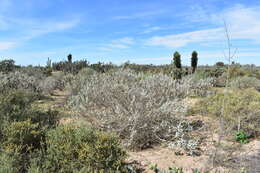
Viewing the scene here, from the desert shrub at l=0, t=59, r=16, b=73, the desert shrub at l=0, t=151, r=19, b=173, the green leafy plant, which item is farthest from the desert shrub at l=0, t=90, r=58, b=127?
the desert shrub at l=0, t=59, r=16, b=73

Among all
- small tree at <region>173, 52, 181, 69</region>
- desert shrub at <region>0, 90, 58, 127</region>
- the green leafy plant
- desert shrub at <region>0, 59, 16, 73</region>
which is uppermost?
small tree at <region>173, 52, 181, 69</region>

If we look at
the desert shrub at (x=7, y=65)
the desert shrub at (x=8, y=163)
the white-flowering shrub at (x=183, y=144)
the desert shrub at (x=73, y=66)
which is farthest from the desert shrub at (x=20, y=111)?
→ the desert shrub at (x=73, y=66)

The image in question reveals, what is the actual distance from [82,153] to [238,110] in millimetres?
4182

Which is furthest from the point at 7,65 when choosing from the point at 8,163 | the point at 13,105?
the point at 8,163

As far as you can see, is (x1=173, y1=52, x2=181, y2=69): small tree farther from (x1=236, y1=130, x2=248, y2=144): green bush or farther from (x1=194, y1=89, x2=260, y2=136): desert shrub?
(x1=236, y1=130, x2=248, y2=144): green bush

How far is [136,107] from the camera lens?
171 inches

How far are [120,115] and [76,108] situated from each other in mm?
1159

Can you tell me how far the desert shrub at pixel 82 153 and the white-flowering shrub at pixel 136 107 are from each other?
1134 mm

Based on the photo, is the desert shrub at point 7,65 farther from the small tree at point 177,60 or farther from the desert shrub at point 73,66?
the small tree at point 177,60

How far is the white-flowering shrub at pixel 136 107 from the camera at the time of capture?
4355mm

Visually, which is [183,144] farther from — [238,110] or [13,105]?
[13,105]

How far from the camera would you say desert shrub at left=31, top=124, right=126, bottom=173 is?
9.21 feet

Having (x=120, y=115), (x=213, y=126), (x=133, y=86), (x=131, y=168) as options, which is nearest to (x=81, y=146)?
(x=131, y=168)

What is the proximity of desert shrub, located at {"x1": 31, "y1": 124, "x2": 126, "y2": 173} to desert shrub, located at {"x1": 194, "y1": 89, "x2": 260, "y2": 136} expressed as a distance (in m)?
2.66
